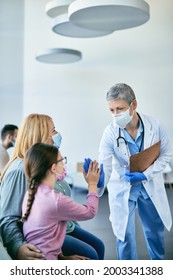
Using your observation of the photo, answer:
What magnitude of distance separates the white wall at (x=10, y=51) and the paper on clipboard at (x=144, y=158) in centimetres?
86

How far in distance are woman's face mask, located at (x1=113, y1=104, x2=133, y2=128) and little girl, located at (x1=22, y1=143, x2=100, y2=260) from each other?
442 mm

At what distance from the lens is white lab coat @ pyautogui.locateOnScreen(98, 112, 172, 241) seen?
8.93 ft

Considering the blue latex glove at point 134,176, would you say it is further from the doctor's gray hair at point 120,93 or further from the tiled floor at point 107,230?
the doctor's gray hair at point 120,93

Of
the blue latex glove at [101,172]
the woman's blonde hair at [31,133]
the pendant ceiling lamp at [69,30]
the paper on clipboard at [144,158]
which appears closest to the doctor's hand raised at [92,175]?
the blue latex glove at [101,172]

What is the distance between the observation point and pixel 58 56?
9.04ft

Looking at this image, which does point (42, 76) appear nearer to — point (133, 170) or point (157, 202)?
point (133, 170)

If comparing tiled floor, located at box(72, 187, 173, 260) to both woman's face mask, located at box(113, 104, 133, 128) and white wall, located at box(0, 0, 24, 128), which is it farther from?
white wall, located at box(0, 0, 24, 128)

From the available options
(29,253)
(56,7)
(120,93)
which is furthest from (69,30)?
(29,253)

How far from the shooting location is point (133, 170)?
2.72 m

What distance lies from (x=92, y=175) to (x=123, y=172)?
23 cm

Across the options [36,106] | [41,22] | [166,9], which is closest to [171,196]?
[36,106]

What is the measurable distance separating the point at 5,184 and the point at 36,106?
0.54 meters

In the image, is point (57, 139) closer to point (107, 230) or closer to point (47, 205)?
point (47, 205)

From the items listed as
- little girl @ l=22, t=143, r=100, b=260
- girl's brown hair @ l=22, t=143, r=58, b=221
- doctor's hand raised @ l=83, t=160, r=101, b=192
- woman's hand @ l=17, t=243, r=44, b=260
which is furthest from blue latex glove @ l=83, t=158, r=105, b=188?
woman's hand @ l=17, t=243, r=44, b=260
